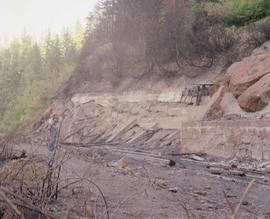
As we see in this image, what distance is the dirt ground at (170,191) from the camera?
6368mm

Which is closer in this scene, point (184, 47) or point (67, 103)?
point (184, 47)

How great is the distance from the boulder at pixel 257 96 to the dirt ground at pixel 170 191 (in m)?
2.84

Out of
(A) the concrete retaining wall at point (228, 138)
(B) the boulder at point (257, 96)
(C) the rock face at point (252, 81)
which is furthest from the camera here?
(C) the rock face at point (252, 81)

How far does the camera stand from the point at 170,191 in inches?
334

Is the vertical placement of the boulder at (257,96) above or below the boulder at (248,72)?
below

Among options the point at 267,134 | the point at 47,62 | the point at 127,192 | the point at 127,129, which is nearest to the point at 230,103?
the point at 267,134

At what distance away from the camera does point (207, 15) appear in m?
26.4

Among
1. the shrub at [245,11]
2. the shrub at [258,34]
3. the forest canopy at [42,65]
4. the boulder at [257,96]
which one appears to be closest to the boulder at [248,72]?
the boulder at [257,96]

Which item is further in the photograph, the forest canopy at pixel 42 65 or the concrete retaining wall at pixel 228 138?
the forest canopy at pixel 42 65

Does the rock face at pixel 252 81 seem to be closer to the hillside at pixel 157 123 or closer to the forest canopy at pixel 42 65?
the hillside at pixel 157 123

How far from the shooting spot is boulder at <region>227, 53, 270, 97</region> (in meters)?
16.3

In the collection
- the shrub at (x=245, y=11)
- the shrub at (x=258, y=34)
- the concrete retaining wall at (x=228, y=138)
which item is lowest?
the concrete retaining wall at (x=228, y=138)

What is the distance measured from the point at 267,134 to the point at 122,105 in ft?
48.4

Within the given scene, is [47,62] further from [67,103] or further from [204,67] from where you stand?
[204,67]
